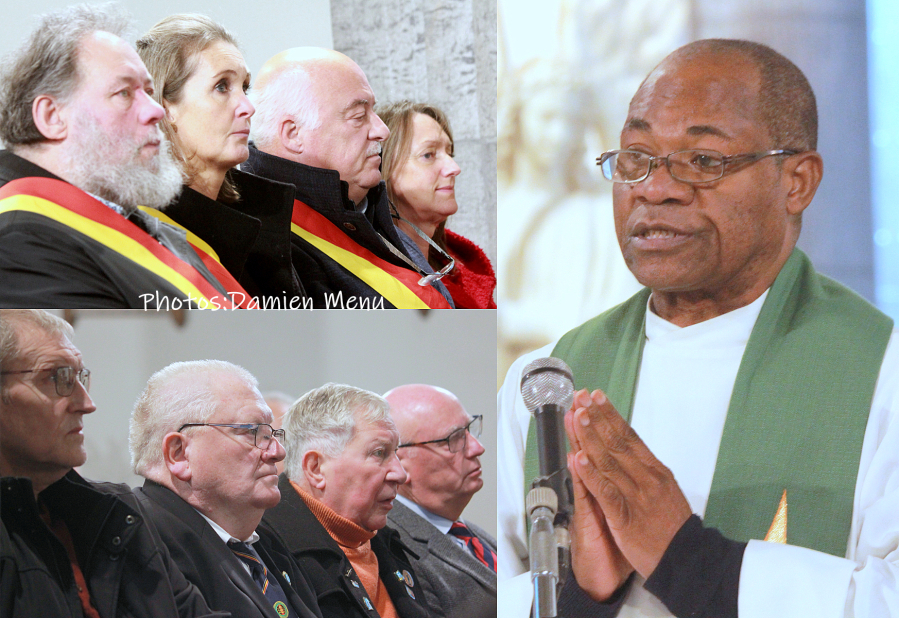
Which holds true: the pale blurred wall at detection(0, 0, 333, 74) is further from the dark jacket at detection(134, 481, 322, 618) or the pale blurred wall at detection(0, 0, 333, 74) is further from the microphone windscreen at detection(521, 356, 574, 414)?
the dark jacket at detection(134, 481, 322, 618)

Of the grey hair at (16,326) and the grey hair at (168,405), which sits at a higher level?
the grey hair at (16,326)

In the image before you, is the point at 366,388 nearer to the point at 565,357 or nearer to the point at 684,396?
the point at 565,357

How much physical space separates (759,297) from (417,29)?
1.49 metres

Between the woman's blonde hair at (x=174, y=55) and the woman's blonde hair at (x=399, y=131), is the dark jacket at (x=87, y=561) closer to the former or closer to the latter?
the woman's blonde hair at (x=174, y=55)

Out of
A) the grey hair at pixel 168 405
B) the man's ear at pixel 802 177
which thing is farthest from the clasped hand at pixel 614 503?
the grey hair at pixel 168 405

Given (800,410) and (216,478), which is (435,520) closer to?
(216,478)

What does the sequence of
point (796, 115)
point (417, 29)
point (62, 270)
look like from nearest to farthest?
point (62, 270)
point (796, 115)
point (417, 29)

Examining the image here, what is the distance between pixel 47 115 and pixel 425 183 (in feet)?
3.99

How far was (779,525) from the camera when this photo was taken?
9.27 ft

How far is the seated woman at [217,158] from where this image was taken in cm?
286

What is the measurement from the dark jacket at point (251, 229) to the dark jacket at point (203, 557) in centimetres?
72

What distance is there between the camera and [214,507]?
286cm

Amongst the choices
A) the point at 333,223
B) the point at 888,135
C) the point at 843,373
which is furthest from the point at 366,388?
the point at 888,135

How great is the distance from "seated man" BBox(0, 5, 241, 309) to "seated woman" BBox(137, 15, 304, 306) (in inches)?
2.4
